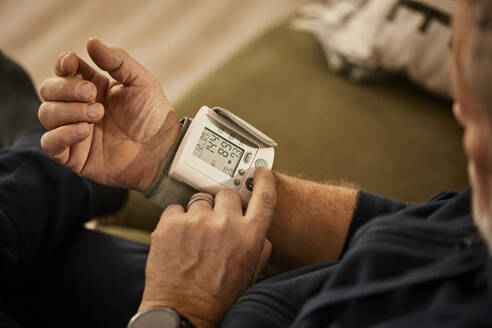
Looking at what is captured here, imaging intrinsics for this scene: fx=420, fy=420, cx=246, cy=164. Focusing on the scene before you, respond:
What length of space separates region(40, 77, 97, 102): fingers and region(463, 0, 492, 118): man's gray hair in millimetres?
473

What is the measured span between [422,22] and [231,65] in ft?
1.65

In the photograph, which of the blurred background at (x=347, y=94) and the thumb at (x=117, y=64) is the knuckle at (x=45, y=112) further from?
the blurred background at (x=347, y=94)

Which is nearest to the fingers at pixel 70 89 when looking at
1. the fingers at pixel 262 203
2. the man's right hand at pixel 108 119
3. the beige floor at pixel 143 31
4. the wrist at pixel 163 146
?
the man's right hand at pixel 108 119

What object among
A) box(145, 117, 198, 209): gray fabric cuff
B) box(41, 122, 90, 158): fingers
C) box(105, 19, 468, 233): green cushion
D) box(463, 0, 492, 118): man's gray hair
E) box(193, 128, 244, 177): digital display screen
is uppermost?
box(463, 0, 492, 118): man's gray hair

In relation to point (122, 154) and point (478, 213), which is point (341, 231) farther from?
point (122, 154)

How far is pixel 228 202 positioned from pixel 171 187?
0.13 meters

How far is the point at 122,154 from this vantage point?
2.30 ft

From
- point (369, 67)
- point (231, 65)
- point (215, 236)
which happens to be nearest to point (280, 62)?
point (231, 65)

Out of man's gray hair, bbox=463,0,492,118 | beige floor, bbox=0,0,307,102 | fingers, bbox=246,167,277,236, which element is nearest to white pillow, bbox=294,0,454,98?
beige floor, bbox=0,0,307,102

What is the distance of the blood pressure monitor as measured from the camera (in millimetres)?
673

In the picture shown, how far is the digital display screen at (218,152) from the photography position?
0.68 m

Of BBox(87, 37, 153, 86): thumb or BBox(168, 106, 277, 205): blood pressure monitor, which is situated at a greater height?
BBox(87, 37, 153, 86): thumb

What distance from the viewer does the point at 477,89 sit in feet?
1.30

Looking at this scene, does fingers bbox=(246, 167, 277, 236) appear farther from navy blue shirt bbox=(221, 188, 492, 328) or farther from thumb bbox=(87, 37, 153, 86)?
thumb bbox=(87, 37, 153, 86)
